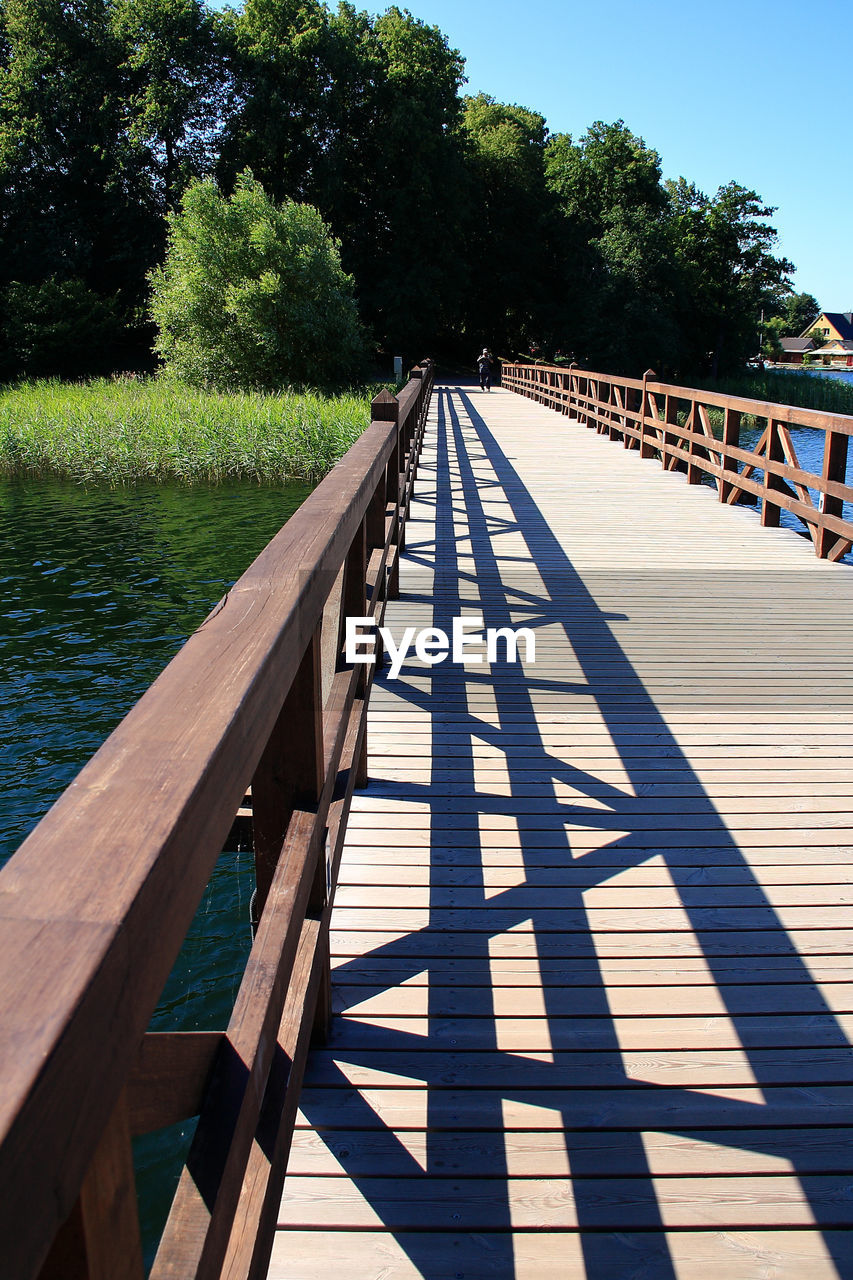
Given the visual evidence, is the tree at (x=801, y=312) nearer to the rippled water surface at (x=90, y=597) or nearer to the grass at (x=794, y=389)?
the grass at (x=794, y=389)

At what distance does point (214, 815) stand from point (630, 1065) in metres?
1.65

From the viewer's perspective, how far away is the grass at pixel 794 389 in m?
41.5

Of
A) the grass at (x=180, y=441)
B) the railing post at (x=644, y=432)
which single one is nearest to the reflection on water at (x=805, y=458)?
the railing post at (x=644, y=432)

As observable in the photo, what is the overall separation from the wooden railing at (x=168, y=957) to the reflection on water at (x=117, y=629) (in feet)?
6.78

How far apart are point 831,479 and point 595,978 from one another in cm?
546

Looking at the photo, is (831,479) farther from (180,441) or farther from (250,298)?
(250,298)

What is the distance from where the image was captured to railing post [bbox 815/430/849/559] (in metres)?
7.00

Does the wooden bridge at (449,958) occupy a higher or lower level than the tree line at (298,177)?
lower

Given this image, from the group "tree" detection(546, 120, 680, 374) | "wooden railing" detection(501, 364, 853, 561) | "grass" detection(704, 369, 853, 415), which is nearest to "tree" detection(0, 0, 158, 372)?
"tree" detection(546, 120, 680, 374)

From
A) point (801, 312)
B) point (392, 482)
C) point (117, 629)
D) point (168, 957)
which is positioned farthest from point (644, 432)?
point (801, 312)

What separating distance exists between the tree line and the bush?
1210cm

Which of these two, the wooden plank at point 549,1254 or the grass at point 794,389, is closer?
the wooden plank at point 549,1254

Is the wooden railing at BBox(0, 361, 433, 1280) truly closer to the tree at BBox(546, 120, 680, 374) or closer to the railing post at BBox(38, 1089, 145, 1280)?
the railing post at BBox(38, 1089, 145, 1280)

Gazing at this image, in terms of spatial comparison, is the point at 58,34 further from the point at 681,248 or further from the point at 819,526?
the point at 819,526
